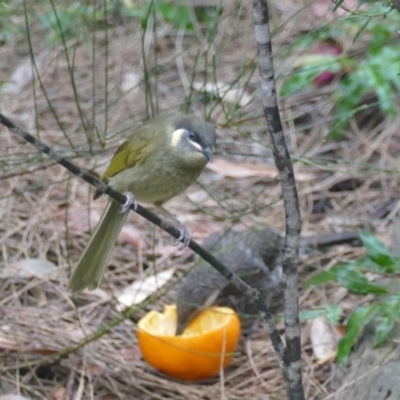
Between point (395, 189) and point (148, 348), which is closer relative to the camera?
point (148, 348)

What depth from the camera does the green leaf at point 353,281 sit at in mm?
3436

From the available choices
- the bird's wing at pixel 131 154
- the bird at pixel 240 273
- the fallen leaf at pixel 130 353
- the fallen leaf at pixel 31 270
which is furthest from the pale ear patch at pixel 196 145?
the fallen leaf at pixel 31 270

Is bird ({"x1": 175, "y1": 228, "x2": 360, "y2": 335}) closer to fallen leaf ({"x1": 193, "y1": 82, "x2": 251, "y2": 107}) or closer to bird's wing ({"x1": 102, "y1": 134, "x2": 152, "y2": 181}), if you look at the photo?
fallen leaf ({"x1": 193, "y1": 82, "x2": 251, "y2": 107})

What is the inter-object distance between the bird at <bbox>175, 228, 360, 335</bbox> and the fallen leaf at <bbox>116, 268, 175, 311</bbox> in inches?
6.8

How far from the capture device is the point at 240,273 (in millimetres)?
4629

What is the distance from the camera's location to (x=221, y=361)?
398 centimetres

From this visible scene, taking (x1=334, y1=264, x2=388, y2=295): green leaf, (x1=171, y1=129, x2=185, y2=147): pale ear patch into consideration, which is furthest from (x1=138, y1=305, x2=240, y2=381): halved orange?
(x1=171, y1=129, x2=185, y2=147): pale ear patch

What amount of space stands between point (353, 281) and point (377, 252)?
16 centimetres

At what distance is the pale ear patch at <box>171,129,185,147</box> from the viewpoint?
3.36 m

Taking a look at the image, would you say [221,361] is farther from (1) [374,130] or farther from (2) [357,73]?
(1) [374,130]

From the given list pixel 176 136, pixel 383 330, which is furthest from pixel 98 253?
pixel 383 330

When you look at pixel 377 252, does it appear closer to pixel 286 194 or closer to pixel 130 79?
pixel 286 194

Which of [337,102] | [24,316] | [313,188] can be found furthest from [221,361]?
[337,102]

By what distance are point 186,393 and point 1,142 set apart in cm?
248
